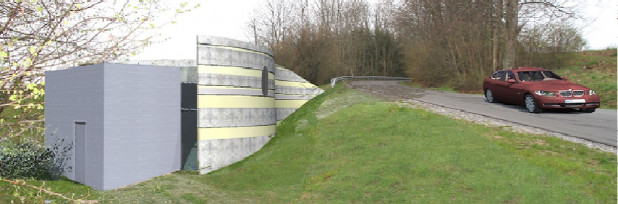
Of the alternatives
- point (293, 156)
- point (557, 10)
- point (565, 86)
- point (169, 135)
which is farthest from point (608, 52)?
point (169, 135)

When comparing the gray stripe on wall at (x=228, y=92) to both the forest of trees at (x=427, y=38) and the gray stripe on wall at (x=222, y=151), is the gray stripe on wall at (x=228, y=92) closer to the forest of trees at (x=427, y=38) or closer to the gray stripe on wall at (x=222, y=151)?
the gray stripe on wall at (x=222, y=151)

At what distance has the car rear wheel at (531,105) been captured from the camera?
16341 mm

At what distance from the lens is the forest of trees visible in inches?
1088

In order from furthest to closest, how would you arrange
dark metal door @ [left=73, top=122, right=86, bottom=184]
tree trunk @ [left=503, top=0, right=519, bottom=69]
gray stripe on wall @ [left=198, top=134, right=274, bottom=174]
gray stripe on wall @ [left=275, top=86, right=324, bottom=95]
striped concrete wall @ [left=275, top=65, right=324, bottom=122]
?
tree trunk @ [left=503, top=0, right=519, bottom=69] < gray stripe on wall @ [left=275, top=86, right=324, bottom=95] < striped concrete wall @ [left=275, top=65, right=324, bottom=122] < gray stripe on wall @ [left=198, top=134, right=274, bottom=174] < dark metal door @ [left=73, top=122, right=86, bottom=184]

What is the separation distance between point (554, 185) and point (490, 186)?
1.23 meters

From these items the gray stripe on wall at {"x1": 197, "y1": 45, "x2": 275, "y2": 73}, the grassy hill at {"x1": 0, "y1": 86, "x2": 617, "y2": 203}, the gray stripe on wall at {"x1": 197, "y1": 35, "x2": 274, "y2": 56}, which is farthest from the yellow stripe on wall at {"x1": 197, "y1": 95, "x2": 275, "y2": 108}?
the gray stripe on wall at {"x1": 197, "y1": 35, "x2": 274, "y2": 56}

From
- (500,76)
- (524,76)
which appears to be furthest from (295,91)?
(524,76)

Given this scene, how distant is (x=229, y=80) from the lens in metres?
14.9

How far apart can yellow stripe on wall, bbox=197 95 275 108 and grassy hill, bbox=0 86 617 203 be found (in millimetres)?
1646

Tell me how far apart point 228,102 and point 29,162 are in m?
6.40

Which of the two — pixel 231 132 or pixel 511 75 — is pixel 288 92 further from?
pixel 511 75

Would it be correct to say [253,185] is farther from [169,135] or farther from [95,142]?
[95,142]

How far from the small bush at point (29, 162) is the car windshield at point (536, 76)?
681 inches

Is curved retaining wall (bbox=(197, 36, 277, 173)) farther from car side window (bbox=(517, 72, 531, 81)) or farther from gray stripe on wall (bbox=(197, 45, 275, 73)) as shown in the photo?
car side window (bbox=(517, 72, 531, 81))
